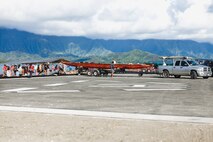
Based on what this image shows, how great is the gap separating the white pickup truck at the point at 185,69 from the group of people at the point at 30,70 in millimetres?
13642

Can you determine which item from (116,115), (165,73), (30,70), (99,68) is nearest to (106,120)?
(116,115)

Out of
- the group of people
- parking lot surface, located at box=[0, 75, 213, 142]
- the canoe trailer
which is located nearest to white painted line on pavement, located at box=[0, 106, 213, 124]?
parking lot surface, located at box=[0, 75, 213, 142]

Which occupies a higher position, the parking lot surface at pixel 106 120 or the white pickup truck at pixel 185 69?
the white pickup truck at pixel 185 69

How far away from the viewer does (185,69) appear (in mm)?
34969

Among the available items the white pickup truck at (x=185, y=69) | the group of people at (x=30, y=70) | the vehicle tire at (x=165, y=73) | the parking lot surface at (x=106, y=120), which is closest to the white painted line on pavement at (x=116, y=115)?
the parking lot surface at (x=106, y=120)

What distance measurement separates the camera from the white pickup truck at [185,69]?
34.5m

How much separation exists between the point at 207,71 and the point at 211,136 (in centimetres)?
2787

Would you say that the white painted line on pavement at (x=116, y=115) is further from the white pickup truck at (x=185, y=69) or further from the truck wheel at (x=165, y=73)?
the truck wheel at (x=165, y=73)

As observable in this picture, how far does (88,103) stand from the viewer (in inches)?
556

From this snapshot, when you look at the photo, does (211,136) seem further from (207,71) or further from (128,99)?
(207,71)

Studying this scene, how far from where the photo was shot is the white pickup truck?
3450cm

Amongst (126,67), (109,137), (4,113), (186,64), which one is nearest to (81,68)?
(126,67)

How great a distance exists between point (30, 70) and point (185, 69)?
15404 mm

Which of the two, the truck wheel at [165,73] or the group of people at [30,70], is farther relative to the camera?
the group of people at [30,70]
